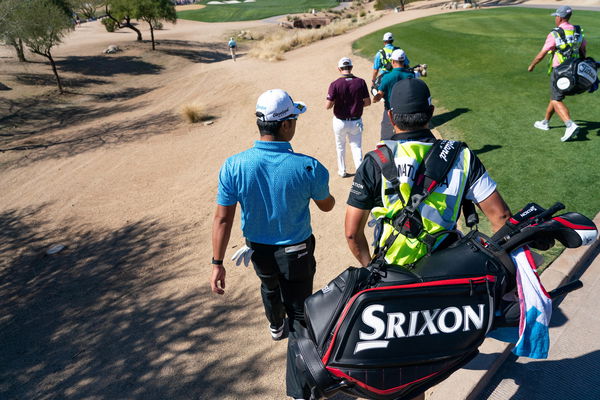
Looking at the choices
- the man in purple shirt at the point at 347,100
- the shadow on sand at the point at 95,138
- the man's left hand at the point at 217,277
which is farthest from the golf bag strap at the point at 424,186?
the shadow on sand at the point at 95,138

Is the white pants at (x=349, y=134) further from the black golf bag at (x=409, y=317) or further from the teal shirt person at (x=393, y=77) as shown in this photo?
the black golf bag at (x=409, y=317)

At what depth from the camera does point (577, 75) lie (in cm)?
636

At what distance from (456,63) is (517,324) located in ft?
42.9

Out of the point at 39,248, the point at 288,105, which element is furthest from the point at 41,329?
the point at 288,105

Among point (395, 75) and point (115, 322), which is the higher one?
point (395, 75)

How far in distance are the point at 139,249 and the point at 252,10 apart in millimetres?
52675

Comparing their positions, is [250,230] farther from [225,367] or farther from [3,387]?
[3,387]

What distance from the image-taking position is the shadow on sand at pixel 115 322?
3785mm

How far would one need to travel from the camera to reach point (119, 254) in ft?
20.4

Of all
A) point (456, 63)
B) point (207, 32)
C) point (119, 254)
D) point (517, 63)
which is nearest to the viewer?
point (119, 254)

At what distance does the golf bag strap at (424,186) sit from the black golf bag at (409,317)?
15.6 inches

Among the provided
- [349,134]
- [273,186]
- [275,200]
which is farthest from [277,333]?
[349,134]

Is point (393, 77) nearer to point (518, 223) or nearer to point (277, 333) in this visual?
point (277, 333)

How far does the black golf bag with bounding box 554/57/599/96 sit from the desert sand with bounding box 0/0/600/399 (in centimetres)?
365
